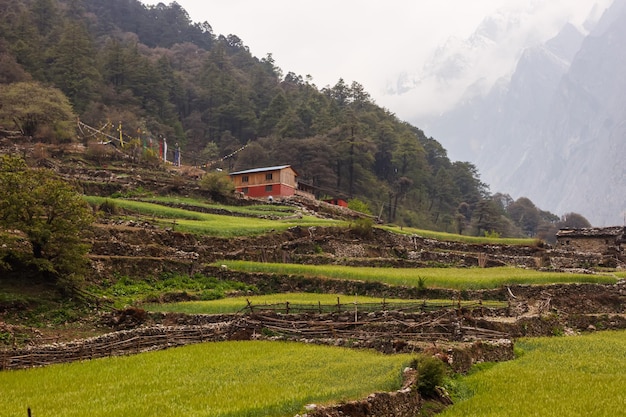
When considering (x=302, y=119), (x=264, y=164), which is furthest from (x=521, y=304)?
(x=302, y=119)

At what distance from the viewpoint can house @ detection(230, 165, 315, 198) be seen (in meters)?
66.4

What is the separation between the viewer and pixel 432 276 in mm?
32781

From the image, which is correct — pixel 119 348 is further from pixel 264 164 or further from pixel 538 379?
pixel 264 164

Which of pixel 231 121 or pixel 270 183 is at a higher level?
pixel 231 121

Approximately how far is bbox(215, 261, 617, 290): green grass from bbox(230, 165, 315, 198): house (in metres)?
31.1

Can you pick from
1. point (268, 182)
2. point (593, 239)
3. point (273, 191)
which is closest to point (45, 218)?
point (273, 191)

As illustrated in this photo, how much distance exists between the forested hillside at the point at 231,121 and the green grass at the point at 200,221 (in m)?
22.5

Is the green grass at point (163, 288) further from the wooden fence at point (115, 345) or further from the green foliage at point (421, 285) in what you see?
the green foliage at point (421, 285)

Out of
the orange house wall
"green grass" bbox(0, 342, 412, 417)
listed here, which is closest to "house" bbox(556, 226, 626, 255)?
the orange house wall

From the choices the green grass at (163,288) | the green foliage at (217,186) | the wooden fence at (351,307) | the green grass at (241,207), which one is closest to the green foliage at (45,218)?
the green grass at (163,288)

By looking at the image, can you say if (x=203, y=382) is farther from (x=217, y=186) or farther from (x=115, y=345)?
(x=217, y=186)

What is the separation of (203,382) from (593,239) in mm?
46659

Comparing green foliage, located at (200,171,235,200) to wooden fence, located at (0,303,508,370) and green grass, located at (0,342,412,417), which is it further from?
green grass, located at (0,342,412,417)

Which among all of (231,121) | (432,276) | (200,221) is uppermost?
(231,121)
